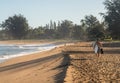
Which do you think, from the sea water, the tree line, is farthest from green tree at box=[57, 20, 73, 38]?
the sea water

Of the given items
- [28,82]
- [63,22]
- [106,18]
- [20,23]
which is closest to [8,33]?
[20,23]

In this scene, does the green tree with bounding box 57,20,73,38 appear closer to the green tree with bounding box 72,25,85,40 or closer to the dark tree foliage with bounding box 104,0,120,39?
the green tree with bounding box 72,25,85,40

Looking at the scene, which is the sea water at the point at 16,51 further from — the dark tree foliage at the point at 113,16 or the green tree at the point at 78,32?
the green tree at the point at 78,32

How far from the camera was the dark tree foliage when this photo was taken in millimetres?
51938

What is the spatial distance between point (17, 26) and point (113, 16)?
82.6 meters

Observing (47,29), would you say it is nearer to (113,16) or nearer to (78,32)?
(78,32)

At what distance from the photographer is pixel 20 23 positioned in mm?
132625

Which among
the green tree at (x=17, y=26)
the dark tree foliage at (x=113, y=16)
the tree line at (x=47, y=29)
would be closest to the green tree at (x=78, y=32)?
the tree line at (x=47, y=29)

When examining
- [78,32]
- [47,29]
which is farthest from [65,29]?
[78,32]

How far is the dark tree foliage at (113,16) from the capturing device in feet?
170

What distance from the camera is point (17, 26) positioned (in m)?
132

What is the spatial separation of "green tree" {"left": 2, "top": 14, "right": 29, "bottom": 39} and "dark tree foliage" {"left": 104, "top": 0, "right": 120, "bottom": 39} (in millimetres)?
76979

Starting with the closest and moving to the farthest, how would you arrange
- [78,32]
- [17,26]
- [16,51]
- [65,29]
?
1. [16,51]
2. [78,32]
3. [17,26]
4. [65,29]

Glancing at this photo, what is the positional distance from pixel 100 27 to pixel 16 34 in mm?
53315
